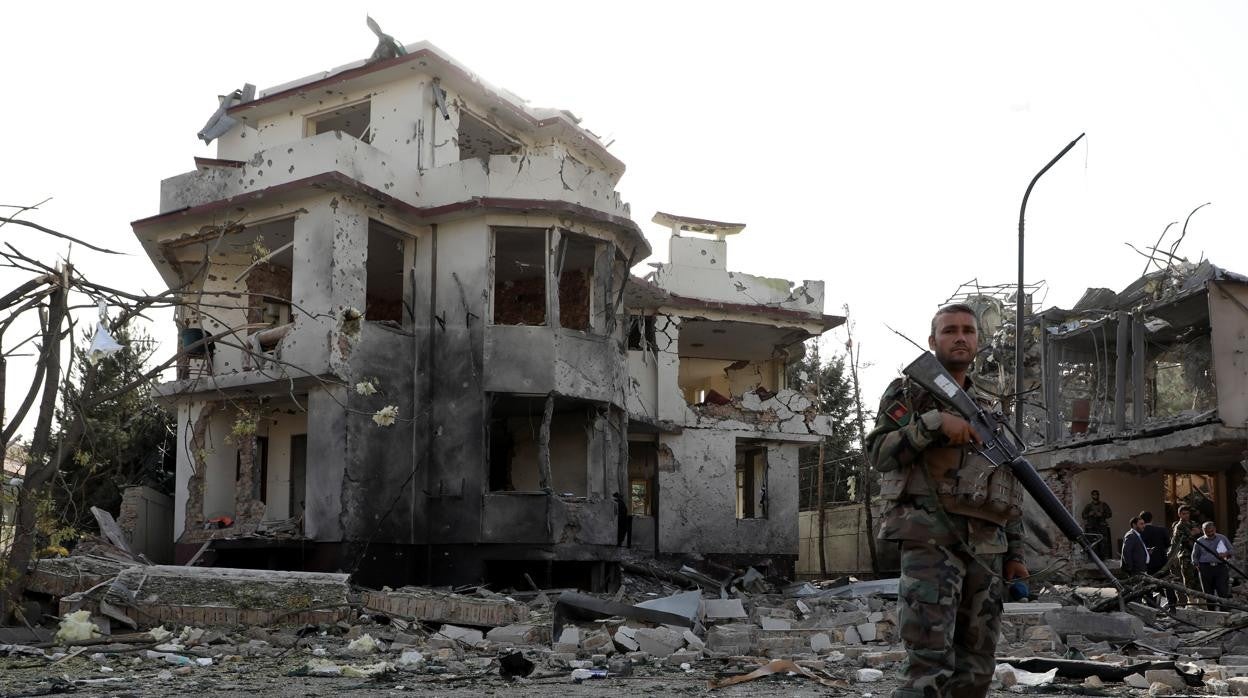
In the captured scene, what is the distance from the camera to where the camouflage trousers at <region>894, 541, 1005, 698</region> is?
4.12 meters

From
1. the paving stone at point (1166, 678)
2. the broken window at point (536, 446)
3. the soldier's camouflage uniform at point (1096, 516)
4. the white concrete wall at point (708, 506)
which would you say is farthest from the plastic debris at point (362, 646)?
the soldier's camouflage uniform at point (1096, 516)

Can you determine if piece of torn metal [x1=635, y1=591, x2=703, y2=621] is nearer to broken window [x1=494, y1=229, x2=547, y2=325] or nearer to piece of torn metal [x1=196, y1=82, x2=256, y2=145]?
broken window [x1=494, y1=229, x2=547, y2=325]

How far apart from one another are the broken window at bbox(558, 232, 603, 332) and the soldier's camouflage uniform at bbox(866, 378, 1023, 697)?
14311 millimetres

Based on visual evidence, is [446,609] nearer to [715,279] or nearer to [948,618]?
[948,618]

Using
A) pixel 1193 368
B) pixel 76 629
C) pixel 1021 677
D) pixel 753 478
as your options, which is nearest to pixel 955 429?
pixel 1021 677

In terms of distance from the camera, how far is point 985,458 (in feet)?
14.3

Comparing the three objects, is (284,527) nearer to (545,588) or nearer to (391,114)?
(545,588)

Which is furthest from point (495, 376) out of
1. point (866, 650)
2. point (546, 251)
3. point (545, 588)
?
point (866, 650)

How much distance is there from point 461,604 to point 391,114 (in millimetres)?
9947

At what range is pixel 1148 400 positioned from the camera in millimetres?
22328

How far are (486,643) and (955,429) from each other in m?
7.78

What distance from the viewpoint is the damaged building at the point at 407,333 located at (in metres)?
16.8

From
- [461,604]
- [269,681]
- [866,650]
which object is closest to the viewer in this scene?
[269,681]

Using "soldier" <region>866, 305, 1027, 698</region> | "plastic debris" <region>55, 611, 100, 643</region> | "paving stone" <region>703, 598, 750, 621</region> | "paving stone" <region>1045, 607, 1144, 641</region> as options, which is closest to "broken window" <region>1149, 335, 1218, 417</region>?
"paving stone" <region>1045, 607, 1144, 641</region>
